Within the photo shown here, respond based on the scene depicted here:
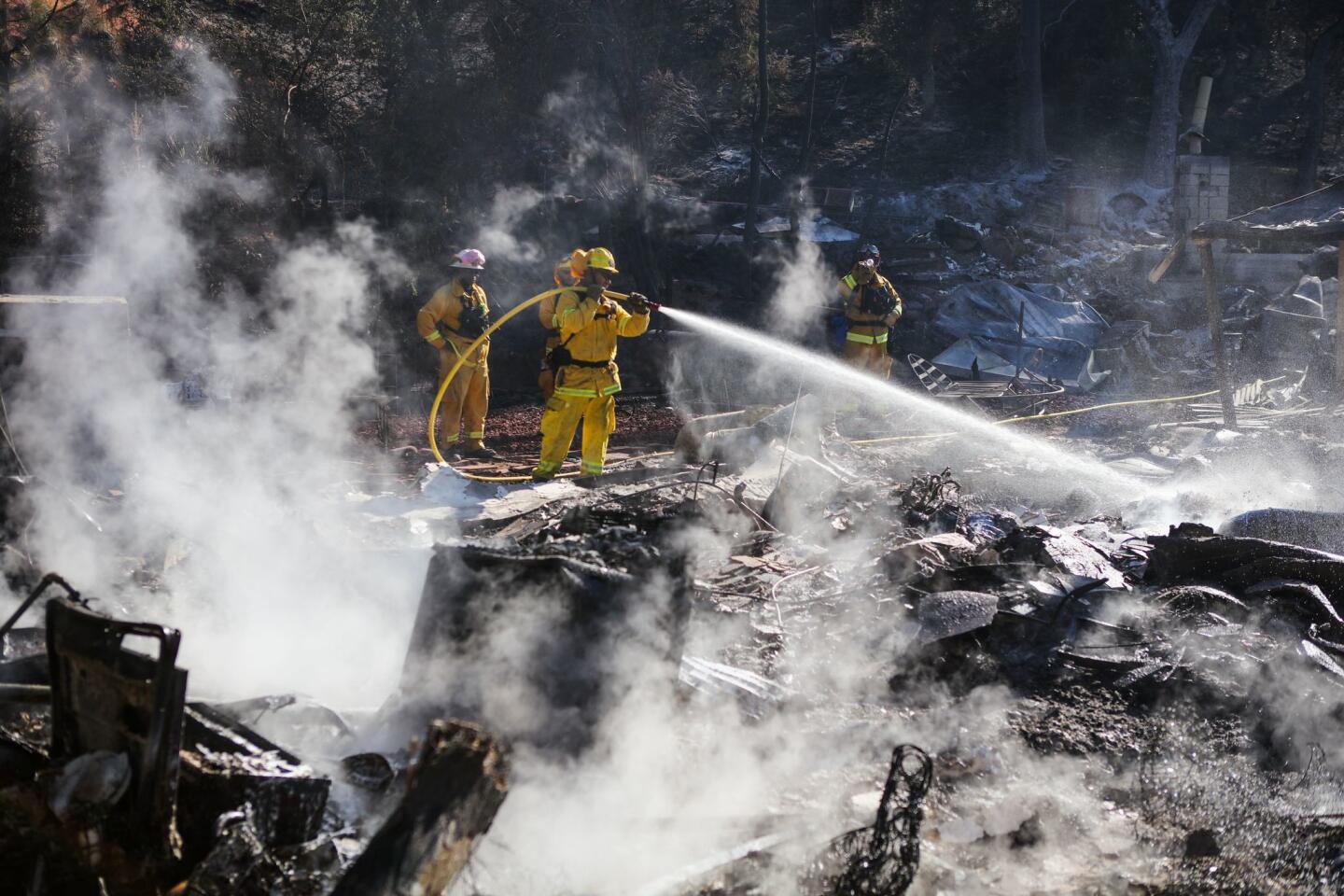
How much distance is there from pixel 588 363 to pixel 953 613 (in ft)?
11.8

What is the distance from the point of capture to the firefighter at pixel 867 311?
1043 cm

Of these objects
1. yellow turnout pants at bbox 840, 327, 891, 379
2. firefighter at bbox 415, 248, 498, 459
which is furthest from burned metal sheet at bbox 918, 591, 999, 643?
yellow turnout pants at bbox 840, 327, 891, 379

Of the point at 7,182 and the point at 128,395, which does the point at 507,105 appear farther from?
the point at 128,395

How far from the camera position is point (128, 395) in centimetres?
647

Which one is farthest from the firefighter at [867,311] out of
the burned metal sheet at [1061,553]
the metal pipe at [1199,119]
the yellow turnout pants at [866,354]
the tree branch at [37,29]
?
the metal pipe at [1199,119]

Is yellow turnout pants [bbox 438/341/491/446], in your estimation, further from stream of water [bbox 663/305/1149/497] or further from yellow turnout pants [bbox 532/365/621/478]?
stream of water [bbox 663/305/1149/497]

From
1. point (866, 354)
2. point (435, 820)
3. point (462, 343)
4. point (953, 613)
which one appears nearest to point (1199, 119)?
point (866, 354)

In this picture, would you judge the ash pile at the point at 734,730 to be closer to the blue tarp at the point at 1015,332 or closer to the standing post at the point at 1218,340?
the standing post at the point at 1218,340

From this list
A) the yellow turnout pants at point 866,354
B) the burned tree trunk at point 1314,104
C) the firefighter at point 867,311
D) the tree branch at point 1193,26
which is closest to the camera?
the firefighter at point 867,311

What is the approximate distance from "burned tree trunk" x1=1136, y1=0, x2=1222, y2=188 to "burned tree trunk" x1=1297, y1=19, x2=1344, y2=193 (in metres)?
2.61

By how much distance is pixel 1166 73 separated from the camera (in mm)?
22141

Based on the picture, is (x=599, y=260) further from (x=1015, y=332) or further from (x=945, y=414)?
(x=1015, y=332)

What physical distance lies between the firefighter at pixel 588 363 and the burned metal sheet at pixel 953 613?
322 cm

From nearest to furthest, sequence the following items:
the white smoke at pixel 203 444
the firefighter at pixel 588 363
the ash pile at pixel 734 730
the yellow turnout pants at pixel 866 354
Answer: the ash pile at pixel 734 730 → the white smoke at pixel 203 444 → the firefighter at pixel 588 363 → the yellow turnout pants at pixel 866 354
